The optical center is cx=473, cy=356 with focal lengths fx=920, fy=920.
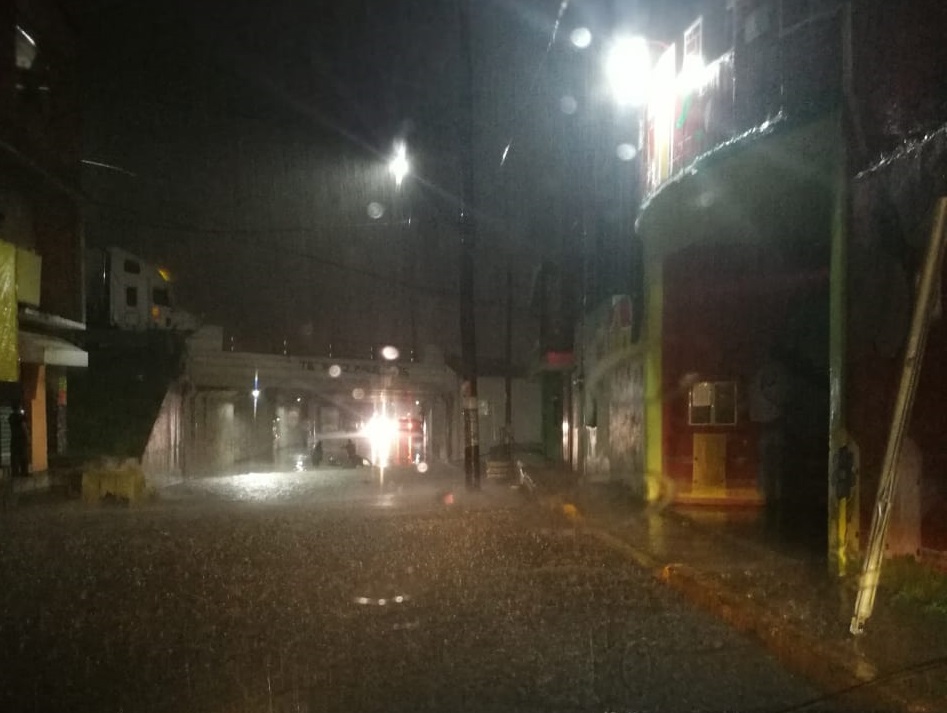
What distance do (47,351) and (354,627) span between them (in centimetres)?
1224

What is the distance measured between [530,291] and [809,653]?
27.3m

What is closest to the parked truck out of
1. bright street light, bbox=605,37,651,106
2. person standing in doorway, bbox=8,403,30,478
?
person standing in doorway, bbox=8,403,30,478

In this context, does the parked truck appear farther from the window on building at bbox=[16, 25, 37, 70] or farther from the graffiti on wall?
the graffiti on wall

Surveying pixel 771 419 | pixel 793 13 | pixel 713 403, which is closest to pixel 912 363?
pixel 793 13

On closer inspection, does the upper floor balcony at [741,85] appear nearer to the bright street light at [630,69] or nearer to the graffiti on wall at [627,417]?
the bright street light at [630,69]

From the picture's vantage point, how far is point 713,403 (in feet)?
46.0

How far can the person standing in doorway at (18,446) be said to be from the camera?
1670cm

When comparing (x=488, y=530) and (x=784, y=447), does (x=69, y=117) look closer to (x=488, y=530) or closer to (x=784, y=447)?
(x=488, y=530)

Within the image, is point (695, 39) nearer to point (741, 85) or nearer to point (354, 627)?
point (741, 85)

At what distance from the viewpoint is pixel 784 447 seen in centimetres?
1367

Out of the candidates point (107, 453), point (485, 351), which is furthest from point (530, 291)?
point (107, 453)

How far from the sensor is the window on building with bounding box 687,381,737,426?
45.7 ft

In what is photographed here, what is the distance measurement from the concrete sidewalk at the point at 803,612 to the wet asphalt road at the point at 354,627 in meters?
0.23

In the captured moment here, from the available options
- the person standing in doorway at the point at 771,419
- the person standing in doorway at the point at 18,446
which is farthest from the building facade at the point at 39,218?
the person standing in doorway at the point at 771,419
